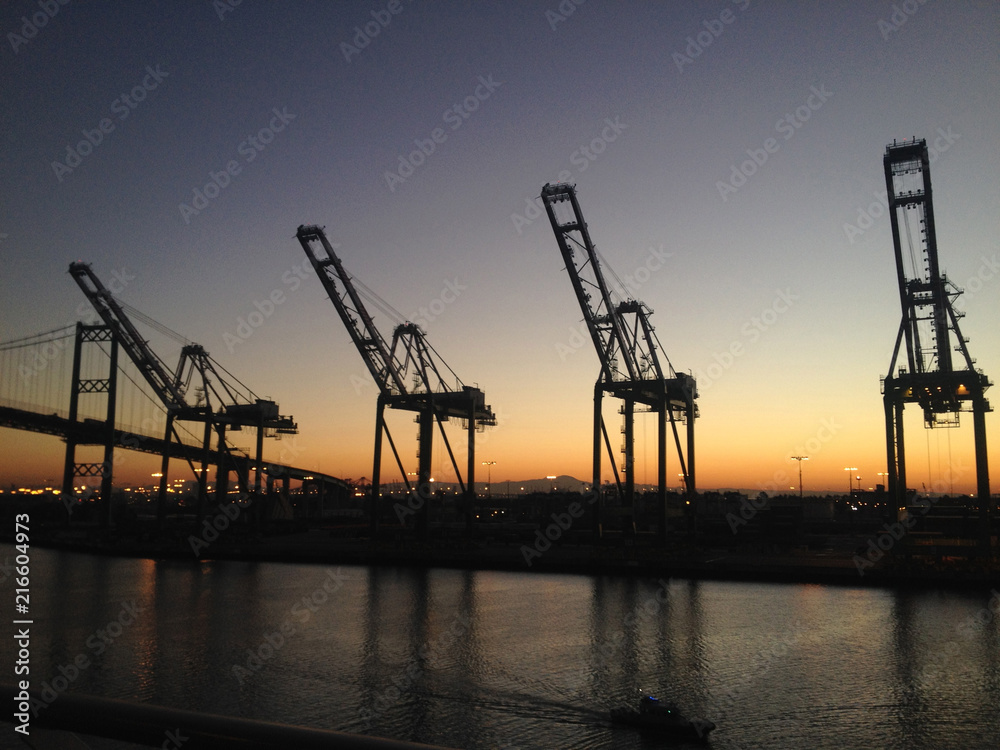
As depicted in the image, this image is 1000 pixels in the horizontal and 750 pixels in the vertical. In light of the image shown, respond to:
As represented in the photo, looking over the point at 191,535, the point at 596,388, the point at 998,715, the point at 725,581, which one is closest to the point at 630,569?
the point at 725,581

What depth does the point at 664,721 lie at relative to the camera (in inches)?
609

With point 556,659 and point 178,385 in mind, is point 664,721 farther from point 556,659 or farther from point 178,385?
point 178,385

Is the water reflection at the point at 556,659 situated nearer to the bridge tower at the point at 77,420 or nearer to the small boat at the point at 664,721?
the small boat at the point at 664,721

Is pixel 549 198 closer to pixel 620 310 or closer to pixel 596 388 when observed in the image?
pixel 620 310

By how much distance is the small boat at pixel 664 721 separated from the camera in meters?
15.3

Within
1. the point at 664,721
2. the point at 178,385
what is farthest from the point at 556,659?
Result: the point at 178,385

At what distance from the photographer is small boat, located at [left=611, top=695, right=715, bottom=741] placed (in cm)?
1527

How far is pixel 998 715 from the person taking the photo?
16875mm

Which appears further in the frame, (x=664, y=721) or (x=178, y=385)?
(x=178, y=385)

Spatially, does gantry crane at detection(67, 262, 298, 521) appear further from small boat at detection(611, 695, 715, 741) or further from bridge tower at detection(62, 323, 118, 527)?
small boat at detection(611, 695, 715, 741)

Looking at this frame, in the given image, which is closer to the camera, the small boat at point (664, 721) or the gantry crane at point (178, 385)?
the small boat at point (664, 721)

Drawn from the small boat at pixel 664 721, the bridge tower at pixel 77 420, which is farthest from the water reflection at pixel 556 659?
the bridge tower at pixel 77 420

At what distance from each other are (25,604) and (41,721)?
1.46m

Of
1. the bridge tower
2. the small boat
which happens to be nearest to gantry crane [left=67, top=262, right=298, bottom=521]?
the bridge tower
